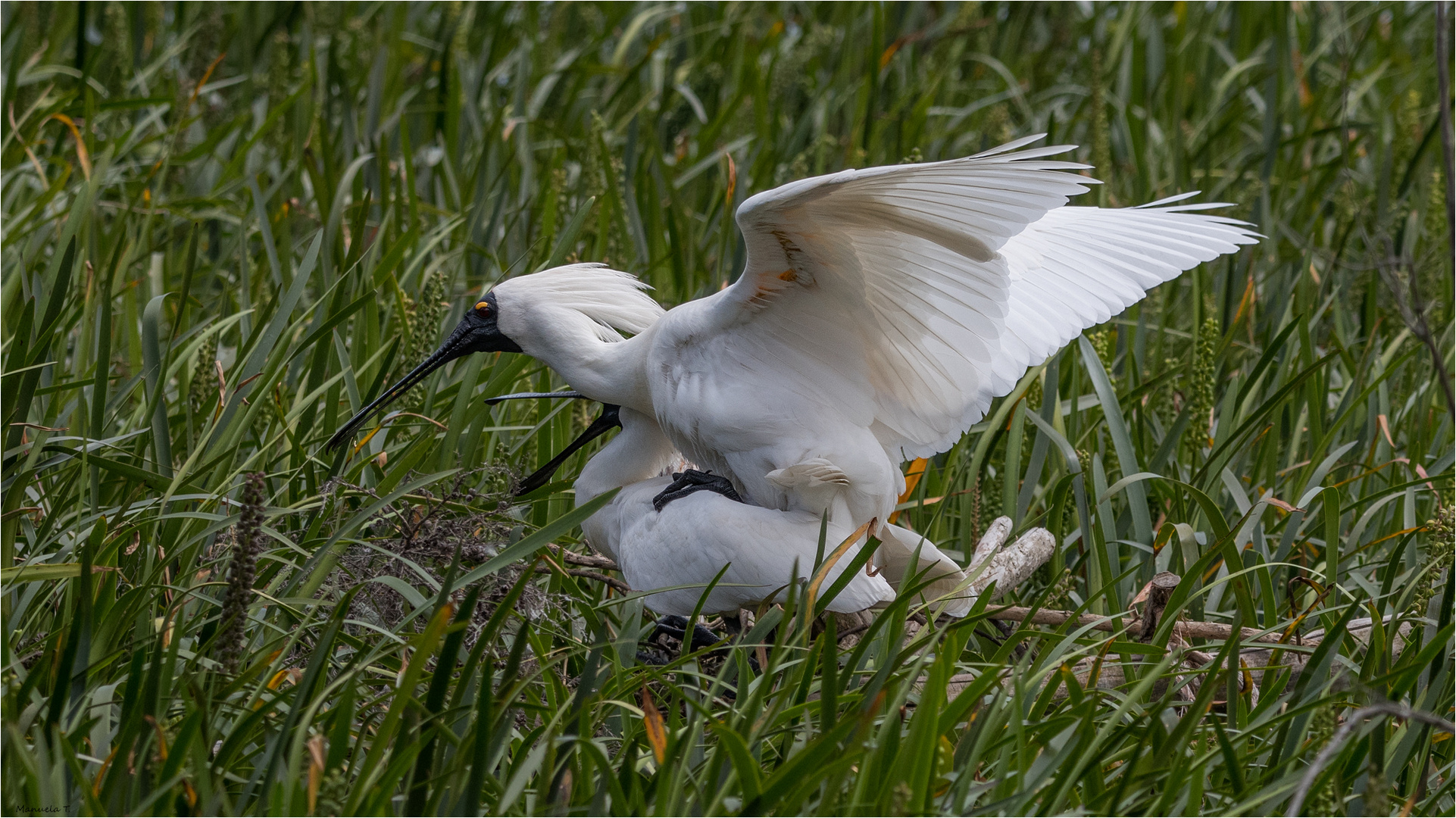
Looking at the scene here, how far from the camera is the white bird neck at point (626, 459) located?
10.5 ft

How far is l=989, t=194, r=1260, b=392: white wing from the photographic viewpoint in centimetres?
300

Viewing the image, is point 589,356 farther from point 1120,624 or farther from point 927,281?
point 1120,624

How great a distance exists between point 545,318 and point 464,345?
250 mm

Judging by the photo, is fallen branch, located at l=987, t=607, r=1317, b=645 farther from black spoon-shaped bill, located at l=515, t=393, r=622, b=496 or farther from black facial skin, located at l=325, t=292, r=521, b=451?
black facial skin, located at l=325, t=292, r=521, b=451

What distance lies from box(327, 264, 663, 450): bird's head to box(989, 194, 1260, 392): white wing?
0.84 m

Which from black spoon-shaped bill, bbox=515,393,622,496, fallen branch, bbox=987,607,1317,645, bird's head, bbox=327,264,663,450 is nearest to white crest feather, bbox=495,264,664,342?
bird's head, bbox=327,264,663,450

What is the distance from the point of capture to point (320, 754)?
6.13 feet

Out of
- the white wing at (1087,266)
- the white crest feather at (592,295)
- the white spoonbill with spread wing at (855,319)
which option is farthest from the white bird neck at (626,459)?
the white wing at (1087,266)

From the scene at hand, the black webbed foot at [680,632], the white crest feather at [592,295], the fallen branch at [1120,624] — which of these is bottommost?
the black webbed foot at [680,632]

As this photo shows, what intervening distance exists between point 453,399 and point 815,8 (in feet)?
15.1

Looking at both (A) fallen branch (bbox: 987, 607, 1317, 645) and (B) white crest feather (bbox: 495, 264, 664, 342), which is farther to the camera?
(B) white crest feather (bbox: 495, 264, 664, 342)

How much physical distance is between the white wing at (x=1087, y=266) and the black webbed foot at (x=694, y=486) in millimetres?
480

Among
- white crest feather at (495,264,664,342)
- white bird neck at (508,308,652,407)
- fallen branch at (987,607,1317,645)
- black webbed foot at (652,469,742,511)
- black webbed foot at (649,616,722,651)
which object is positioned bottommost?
black webbed foot at (649,616,722,651)

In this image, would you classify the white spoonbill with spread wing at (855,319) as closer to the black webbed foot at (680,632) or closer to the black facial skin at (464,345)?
the black facial skin at (464,345)
